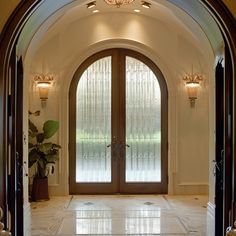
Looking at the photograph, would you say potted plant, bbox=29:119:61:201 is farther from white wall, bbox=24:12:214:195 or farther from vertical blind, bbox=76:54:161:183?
vertical blind, bbox=76:54:161:183

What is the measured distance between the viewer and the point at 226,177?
3449 millimetres

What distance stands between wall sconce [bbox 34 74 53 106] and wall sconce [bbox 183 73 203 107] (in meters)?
2.50

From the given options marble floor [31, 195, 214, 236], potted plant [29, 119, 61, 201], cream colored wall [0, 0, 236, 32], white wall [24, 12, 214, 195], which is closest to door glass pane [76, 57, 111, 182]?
white wall [24, 12, 214, 195]

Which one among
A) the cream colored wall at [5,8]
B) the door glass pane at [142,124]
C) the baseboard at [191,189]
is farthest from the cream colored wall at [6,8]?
the baseboard at [191,189]

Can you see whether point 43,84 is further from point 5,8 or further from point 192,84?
point 5,8

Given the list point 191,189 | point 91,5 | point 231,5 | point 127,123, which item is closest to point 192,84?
point 127,123

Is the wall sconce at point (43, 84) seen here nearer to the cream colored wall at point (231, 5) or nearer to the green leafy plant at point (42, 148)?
the green leafy plant at point (42, 148)

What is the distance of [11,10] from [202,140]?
5.47 metres

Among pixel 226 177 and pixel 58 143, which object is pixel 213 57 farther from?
pixel 58 143

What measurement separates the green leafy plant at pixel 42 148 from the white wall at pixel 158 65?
15.3 inches

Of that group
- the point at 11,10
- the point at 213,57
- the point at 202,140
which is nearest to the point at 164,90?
the point at 202,140

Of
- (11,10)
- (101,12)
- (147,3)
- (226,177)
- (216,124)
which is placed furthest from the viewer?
(101,12)

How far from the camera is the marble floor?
5277 millimetres

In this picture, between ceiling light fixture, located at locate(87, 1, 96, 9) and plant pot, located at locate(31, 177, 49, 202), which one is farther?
plant pot, located at locate(31, 177, 49, 202)
